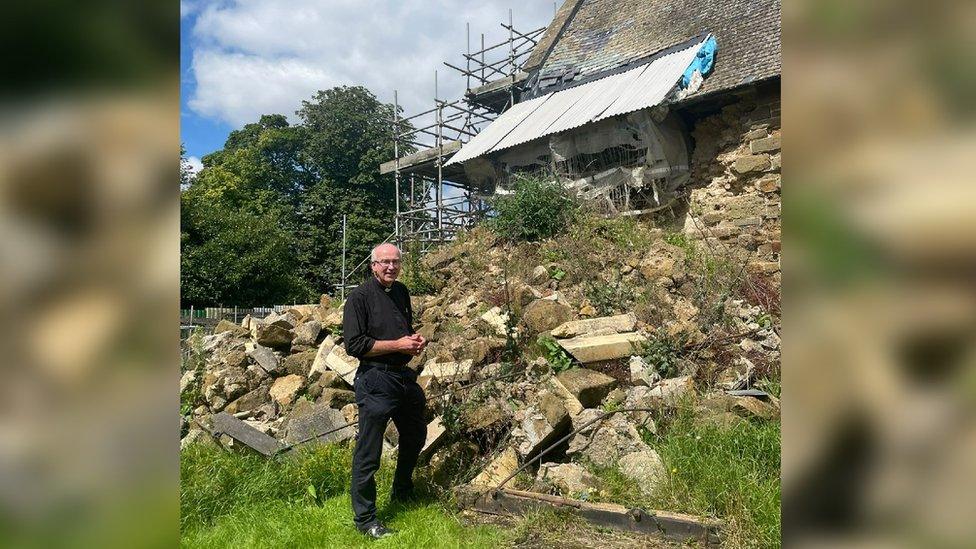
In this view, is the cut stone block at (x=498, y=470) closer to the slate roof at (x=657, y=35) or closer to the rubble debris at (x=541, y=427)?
the rubble debris at (x=541, y=427)

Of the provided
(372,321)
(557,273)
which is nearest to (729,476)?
(372,321)

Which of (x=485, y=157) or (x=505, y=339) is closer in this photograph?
(x=505, y=339)

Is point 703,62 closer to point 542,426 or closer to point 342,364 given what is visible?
point 342,364

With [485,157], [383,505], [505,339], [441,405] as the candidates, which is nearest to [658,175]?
[485,157]

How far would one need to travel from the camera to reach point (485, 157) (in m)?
13.7

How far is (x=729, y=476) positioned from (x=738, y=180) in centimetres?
796

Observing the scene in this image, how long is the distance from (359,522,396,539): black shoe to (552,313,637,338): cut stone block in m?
3.14

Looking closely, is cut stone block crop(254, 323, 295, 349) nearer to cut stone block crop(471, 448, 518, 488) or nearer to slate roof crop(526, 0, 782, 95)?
cut stone block crop(471, 448, 518, 488)

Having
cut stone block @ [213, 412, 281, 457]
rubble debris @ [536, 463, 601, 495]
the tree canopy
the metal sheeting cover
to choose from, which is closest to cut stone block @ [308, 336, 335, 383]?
cut stone block @ [213, 412, 281, 457]

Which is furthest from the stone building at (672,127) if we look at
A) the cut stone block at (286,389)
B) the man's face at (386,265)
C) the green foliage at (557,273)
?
the cut stone block at (286,389)
